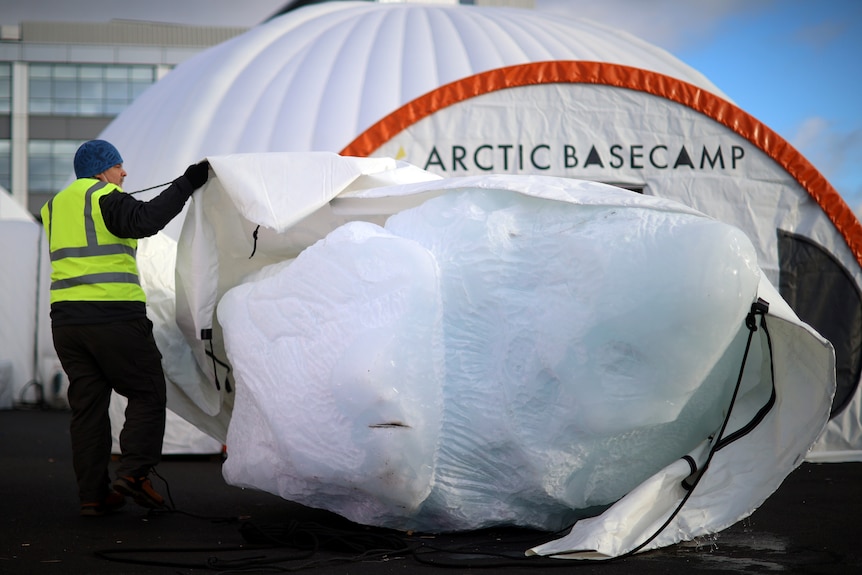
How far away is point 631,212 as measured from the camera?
3.54 meters

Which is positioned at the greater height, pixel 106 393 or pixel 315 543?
pixel 106 393

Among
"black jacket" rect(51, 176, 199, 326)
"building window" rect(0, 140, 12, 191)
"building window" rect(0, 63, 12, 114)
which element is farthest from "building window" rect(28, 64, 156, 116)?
"black jacket" rect(51, 176, 199, 326)

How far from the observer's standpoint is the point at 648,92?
7098 mm

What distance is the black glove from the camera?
4359 mm

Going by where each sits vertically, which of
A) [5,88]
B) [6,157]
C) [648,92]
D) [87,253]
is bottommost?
[87,253]

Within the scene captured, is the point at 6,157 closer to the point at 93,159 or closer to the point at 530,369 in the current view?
the point at 93,159

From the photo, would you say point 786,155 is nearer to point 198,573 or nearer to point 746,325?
point 746,325

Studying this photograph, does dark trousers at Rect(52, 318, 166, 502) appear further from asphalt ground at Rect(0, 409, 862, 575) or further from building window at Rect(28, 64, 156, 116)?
building window at Rect(28, 64, 156, 116)

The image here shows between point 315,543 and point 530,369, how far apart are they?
108cm

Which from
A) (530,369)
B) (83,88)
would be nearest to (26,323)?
(530,369)

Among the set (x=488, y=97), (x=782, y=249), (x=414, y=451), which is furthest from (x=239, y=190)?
(x=782, y=249)

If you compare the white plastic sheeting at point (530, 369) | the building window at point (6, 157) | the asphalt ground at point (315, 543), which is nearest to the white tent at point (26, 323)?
the asphalt ground at point (315, 543)

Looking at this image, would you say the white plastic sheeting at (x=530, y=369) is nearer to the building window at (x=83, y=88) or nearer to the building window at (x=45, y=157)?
the building window at (x=83, y=88)

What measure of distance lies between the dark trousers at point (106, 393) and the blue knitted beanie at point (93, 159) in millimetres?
787
